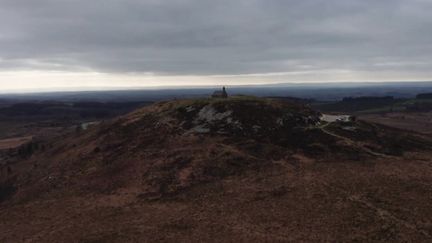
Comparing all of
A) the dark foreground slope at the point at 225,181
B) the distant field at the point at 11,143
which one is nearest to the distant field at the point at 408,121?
the dark foreground slope at the point at 225,181

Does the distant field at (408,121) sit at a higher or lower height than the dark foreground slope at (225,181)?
lower

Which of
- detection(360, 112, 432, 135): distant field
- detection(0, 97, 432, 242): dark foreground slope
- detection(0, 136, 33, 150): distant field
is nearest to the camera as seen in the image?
detection(0, 97, 432, 242): dark foreground slope

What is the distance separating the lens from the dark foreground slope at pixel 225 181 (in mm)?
35594

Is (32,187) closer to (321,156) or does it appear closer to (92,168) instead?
(92,168)

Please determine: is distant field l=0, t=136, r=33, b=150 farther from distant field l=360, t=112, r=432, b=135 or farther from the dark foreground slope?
distant field l=360, t=112, r=432, b=135

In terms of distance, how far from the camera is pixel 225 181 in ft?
151

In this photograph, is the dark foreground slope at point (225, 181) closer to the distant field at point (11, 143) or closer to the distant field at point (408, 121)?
the distant field at point (11, 143)

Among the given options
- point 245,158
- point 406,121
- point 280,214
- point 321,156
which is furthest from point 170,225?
point 406,121

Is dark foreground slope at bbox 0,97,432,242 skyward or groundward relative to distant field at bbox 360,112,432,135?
skyward

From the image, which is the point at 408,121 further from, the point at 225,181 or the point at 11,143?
the point at 225,181

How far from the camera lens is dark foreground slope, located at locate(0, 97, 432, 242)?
3559cm

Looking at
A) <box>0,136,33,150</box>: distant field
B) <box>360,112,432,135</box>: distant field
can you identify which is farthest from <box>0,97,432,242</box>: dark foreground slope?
<box>360,112,432,135</box>: distant field

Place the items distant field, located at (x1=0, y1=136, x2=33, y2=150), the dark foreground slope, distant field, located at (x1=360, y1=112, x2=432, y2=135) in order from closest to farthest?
the dark foreground slope → distant field, located at (x1=0, y1=136, x2=33, y2=150) → distant field, located at (x1=360, y1=112, x2=432, y2=135)

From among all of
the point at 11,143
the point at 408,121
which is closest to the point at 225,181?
the point at 11,143
